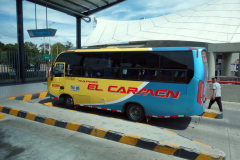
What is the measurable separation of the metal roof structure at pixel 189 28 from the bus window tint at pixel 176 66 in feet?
44.7

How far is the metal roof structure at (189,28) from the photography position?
19.3m

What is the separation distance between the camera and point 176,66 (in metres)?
5.88

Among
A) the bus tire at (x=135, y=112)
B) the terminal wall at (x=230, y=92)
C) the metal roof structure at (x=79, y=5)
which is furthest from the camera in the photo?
the metal roof structure at (x=79, y=5)

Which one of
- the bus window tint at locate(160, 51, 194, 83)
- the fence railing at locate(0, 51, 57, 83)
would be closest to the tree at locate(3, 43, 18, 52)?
the fence railing at locate(0, 51, 57, 83)

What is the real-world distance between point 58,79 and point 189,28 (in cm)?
1898

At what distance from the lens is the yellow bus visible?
572cm

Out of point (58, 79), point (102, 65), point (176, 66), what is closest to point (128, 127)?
point (176, 66)

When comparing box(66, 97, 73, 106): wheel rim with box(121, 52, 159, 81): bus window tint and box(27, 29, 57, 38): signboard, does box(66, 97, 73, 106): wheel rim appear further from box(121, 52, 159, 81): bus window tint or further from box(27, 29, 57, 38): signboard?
box(27, 29, 57, 38): signboard

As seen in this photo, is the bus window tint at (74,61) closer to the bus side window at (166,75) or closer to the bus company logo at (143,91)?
the bus company logo at (143,91)

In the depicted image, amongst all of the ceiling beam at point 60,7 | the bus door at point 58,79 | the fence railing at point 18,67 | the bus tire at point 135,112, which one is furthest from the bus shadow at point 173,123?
the ceiling beam at point 60,7

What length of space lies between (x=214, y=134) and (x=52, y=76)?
23.6 feet

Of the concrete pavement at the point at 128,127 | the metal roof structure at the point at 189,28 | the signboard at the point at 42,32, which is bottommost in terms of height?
the concrete pavement at the point at 128,127

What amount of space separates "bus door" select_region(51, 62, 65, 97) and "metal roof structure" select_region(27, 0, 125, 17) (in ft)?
31.7

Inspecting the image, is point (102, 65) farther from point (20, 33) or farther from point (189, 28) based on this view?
point (189, 28)
